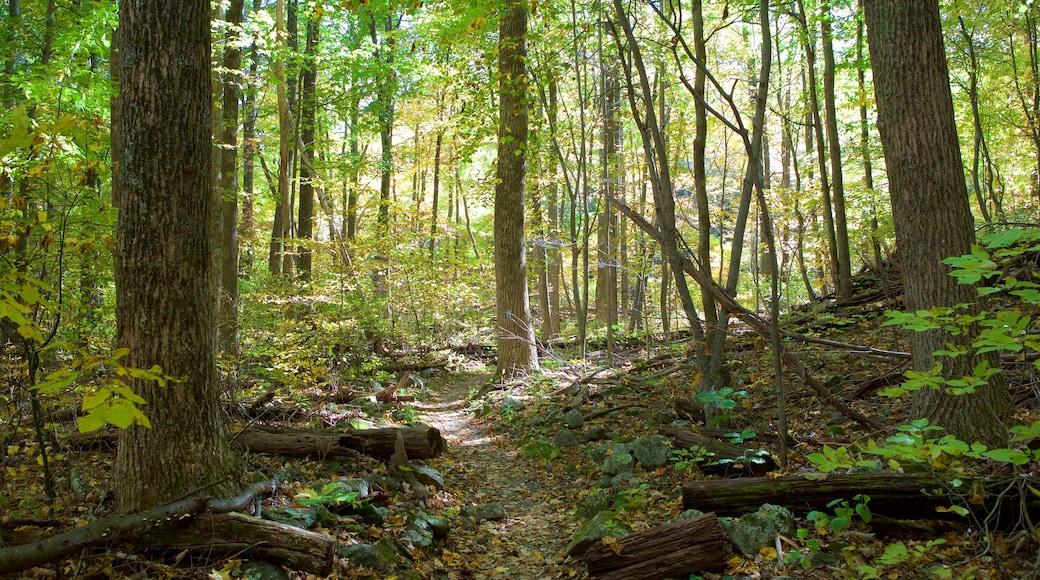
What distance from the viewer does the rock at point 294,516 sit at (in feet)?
13.2

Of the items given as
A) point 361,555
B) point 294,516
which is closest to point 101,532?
point 294,516

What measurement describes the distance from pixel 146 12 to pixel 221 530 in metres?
3.03

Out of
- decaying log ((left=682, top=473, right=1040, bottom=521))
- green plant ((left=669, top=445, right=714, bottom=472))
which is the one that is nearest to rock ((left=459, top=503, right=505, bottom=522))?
green plant ((left=669, top=445, right=714, bottom=472))

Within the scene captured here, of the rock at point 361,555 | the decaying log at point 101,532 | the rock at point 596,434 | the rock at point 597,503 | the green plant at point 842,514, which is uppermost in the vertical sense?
the decaying log at point 101,532

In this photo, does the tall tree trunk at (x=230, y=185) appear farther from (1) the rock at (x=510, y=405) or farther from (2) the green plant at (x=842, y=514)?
(2) the green plant at (x=842, y=514)

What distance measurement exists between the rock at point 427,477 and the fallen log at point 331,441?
0.21 m

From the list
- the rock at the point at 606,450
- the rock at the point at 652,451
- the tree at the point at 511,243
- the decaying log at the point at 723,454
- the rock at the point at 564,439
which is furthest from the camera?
the tree at the point at 511,243

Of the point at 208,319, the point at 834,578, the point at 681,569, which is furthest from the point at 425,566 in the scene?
the point at 834,578

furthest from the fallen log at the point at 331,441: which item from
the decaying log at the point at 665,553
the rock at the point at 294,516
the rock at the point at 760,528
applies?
the rock at the point at 760,528

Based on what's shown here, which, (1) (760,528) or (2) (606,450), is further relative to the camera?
(2) (606,450)

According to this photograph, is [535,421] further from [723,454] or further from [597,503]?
[723,454]

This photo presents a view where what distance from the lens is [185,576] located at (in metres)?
3.27

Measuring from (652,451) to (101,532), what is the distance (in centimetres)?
432

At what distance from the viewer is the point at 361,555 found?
399 centimetres
